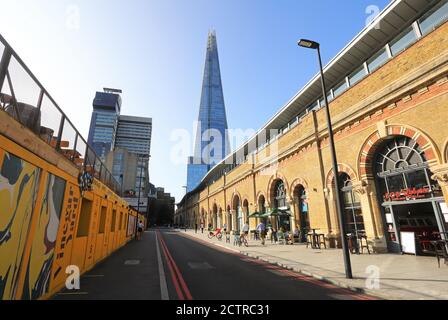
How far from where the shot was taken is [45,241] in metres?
6.01

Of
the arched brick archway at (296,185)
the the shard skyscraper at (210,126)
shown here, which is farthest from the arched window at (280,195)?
the the shard skyscraper at (210,126)

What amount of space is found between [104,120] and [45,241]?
154832 millimetres

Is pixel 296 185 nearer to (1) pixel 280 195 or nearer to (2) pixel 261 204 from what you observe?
(1) pixel 280 195

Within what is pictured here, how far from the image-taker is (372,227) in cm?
1287

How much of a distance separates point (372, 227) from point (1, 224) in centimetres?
1457

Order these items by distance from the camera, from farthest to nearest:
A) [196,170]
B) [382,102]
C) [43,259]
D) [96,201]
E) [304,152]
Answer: [196,170] < [304,152] < [382,102] < [96,201] < [43,259]

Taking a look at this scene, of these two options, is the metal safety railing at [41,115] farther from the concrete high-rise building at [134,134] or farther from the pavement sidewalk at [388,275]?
the concrete high-rise building at [134,134]

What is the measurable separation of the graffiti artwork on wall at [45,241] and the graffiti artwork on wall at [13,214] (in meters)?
0.51

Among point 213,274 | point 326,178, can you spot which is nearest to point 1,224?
point 213,274

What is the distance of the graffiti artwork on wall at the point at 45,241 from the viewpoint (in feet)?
17.7

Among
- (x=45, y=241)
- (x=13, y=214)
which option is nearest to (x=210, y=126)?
(x=45, y=241)

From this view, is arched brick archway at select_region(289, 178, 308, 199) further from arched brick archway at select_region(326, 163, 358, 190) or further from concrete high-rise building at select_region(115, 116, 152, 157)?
concrete high-rise building at select_region(115, 116, 152, 157)

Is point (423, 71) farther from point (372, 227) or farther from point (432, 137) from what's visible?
point (372, 227)

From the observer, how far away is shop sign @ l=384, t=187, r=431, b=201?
11.0m
